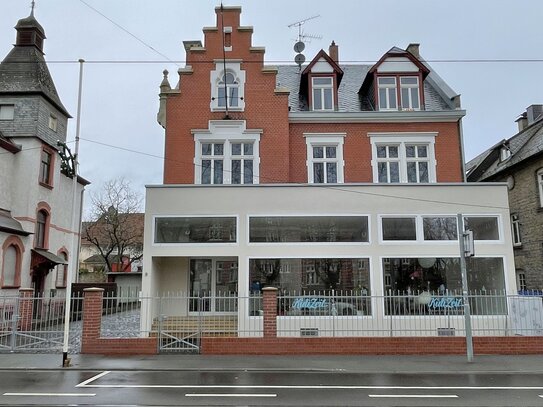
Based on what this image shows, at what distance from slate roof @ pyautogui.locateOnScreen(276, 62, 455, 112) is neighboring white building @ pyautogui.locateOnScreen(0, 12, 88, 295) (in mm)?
12098

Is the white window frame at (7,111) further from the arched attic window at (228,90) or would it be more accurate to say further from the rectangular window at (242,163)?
the rectangular window at (242,163)

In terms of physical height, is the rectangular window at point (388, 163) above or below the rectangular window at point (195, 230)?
above

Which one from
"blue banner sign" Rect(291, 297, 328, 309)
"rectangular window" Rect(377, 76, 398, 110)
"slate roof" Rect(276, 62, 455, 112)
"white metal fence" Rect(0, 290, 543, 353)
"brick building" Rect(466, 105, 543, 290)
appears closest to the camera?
"white metal fence" Rect(0, 290, 543, 353)

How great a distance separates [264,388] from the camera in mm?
9555

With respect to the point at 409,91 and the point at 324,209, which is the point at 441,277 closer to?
the point at 324,209

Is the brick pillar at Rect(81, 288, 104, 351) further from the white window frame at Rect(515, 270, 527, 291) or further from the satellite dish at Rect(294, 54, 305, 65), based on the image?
the white window frame at Rect(515, 270, 527, 291)

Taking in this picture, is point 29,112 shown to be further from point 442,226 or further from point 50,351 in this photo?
point 442,226

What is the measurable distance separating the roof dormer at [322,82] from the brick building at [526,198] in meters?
12.9

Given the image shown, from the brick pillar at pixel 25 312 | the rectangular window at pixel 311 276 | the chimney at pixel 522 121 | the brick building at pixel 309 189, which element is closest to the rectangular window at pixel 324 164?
the brick building at pixel 309 189

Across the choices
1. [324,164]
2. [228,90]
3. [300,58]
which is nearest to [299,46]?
[300,58]

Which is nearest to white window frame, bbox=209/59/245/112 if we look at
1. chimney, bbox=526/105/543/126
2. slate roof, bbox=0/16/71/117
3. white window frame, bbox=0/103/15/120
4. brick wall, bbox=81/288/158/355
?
brick wall, bbox=81/288/158/355

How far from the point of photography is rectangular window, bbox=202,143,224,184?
19.3m

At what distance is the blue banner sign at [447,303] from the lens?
1582 centimetres

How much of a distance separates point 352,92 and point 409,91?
112 inches
